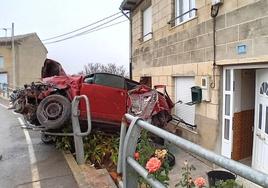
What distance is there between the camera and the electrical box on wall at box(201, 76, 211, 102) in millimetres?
7785

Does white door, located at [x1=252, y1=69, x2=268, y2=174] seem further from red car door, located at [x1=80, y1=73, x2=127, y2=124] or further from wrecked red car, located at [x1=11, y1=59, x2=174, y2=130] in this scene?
red car door, located at [x1=80, y1=73, x2=127, y2=124]

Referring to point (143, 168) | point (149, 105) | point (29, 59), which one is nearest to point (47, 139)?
point (149, 105)

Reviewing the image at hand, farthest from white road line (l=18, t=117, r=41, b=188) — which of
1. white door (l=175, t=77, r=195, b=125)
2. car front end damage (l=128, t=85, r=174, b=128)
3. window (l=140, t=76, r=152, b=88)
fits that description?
window (l=140, t=76, r=152, b=88)

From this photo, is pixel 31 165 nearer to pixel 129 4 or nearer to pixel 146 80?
pixel 146 80

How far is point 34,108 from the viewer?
686cm

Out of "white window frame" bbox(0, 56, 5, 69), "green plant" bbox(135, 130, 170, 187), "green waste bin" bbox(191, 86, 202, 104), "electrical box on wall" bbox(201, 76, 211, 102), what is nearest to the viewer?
"green plant" bbox(135, 130, 170, 187)

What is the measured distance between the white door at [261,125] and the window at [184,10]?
9.60 ft

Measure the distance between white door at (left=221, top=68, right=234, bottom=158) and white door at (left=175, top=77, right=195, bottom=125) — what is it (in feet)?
5.55

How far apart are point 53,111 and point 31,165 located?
114 cm

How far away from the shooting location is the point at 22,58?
44.3 metres

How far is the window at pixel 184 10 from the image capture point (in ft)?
29.3

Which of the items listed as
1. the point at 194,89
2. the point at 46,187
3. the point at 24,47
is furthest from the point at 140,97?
the point at 24,47

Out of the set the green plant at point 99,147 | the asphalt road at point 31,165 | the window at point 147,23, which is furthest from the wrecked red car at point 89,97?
the window at point 147,23

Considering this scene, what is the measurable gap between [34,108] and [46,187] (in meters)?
2.43
